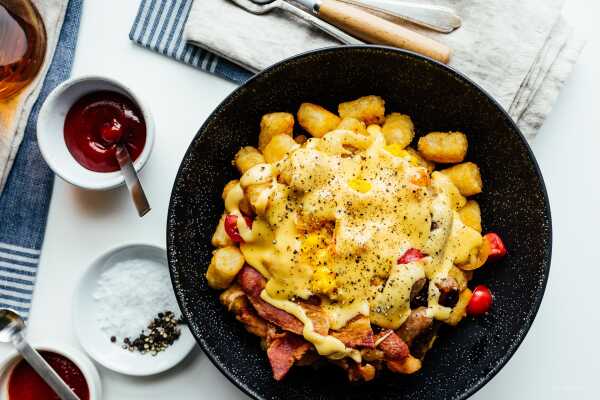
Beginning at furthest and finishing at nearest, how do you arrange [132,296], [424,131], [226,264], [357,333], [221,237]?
[132,296]
[424,131]
[221,237]
[226,264]
[357,333]

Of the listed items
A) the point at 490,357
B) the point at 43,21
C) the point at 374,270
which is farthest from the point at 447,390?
the point at 43,21

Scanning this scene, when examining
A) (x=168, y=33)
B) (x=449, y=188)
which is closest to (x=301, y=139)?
(x=449, y=188)

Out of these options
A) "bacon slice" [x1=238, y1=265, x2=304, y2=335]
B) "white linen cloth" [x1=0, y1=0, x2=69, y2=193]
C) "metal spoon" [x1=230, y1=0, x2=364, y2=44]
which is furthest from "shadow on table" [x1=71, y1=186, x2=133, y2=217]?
"metal spoon" [x1=230, y1=0, x2=364, y2=44]

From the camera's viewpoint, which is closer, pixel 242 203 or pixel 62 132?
pixel 242 203

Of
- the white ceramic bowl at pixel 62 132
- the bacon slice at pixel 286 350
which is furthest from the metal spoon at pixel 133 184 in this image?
the bacon slice at pixel 286 350

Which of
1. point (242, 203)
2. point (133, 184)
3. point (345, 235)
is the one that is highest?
point (345, 235)

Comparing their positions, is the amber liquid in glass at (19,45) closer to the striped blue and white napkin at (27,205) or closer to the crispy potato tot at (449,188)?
the striped blue and white napkin at (27,205)

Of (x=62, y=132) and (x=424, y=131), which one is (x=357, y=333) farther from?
(x=62, y=132)
